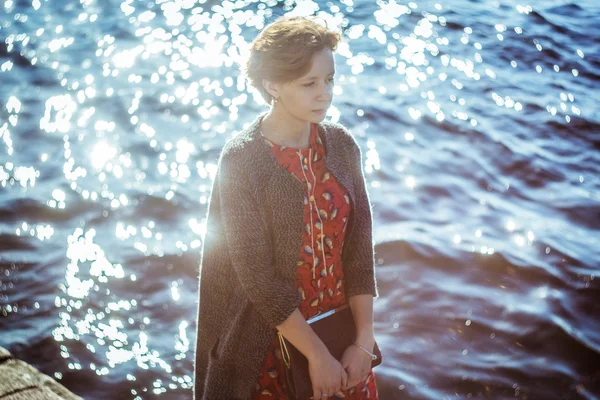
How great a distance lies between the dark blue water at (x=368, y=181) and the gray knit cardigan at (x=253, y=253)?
6.75 feet

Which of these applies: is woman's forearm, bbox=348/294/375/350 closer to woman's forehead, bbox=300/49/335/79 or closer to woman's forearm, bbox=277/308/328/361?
woman's forearm, bbox=277/308/328/361

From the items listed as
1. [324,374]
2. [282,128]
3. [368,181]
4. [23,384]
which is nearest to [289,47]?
[282,128]

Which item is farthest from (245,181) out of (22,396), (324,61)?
(22,396)

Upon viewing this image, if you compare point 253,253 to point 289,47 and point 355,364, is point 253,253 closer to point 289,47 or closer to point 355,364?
point 355,364

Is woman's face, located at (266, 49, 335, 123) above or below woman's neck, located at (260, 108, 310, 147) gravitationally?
above

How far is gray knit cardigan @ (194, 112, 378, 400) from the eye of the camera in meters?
2.36

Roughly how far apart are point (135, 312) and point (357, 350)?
9.86 ft

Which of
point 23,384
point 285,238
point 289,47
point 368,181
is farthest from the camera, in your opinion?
point 368,181

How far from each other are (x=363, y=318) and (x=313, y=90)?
32.6 inches

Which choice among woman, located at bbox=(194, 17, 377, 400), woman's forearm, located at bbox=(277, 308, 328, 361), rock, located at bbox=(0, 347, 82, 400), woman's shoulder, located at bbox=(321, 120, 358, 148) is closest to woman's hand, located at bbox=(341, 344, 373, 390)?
woman, located at bbox=(194, 17, 377, 400)

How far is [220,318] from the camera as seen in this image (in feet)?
8.32

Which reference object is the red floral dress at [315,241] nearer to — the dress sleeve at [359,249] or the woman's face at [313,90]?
the dress sleeve at [359,249]

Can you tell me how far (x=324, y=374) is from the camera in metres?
2.34

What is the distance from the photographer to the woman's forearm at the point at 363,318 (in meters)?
2.51
